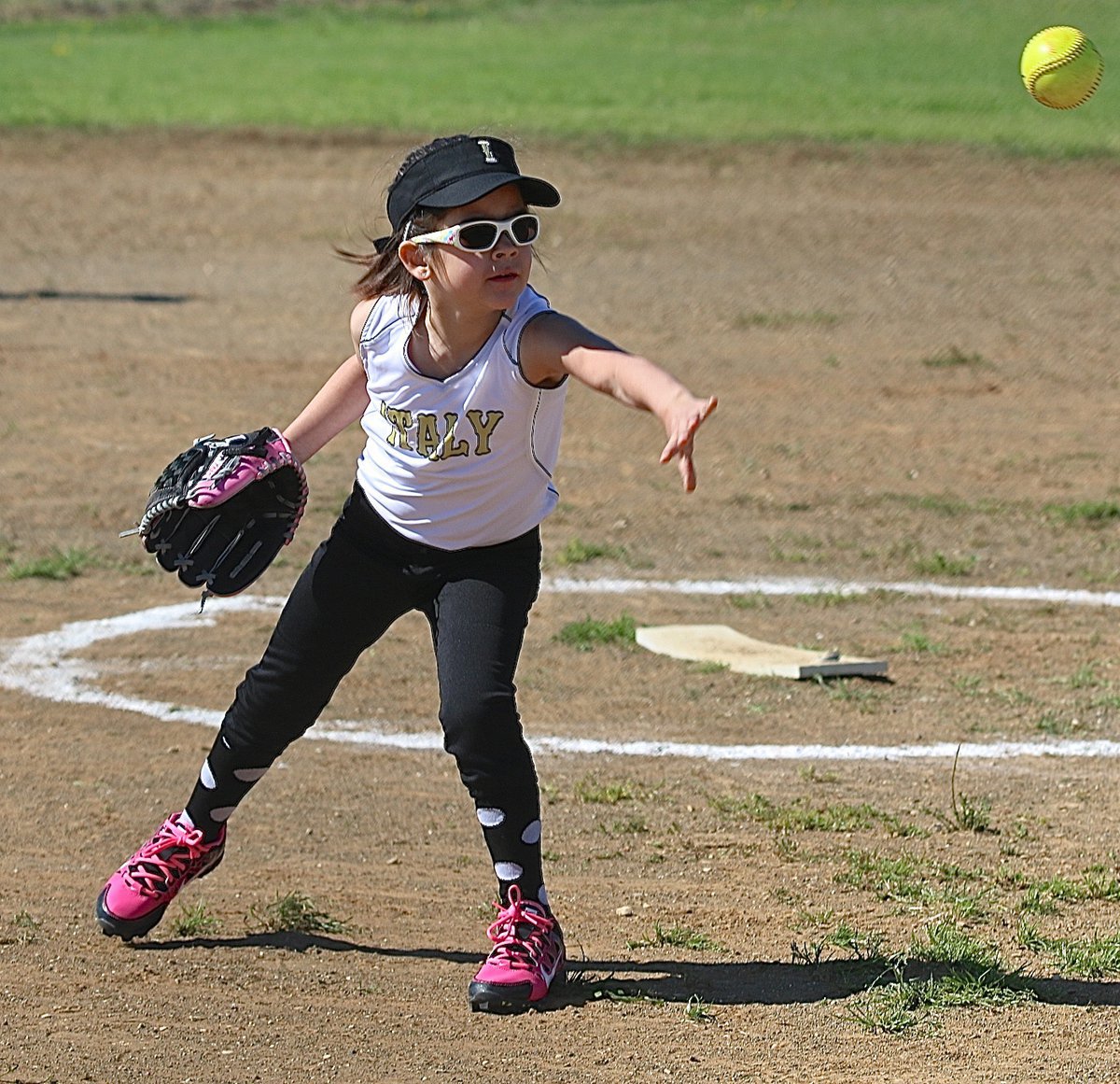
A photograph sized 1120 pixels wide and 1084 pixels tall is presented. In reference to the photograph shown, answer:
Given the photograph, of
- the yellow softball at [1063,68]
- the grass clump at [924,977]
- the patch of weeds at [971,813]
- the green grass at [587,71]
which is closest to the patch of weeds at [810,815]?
the patch of weeds at [971,813]

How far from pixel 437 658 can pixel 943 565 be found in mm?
3306

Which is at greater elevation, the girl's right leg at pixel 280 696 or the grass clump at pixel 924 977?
the girl's right leg at pixel 280 696

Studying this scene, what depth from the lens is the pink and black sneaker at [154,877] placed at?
377 centimetres

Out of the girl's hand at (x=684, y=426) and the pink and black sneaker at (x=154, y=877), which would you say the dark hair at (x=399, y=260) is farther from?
the pink and black sneaker at (x=154, y=877)

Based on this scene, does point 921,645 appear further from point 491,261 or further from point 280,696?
point 491,261

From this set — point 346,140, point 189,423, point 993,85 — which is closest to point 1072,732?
point 189,423

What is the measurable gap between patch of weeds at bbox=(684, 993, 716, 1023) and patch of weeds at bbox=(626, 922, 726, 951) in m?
0.30

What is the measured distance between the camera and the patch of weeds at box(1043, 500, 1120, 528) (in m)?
7.15

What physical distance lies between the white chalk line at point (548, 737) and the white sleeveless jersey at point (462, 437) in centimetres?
148

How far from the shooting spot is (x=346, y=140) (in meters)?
16.2

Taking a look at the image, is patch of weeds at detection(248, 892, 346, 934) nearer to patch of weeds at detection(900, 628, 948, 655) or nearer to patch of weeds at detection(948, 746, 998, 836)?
patch of weeds at detection(948, 746, 998, 836)

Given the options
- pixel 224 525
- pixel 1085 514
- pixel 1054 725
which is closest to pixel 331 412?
pixel 224 525

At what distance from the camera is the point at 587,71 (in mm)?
20219

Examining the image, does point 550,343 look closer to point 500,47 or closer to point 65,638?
point 65,638
